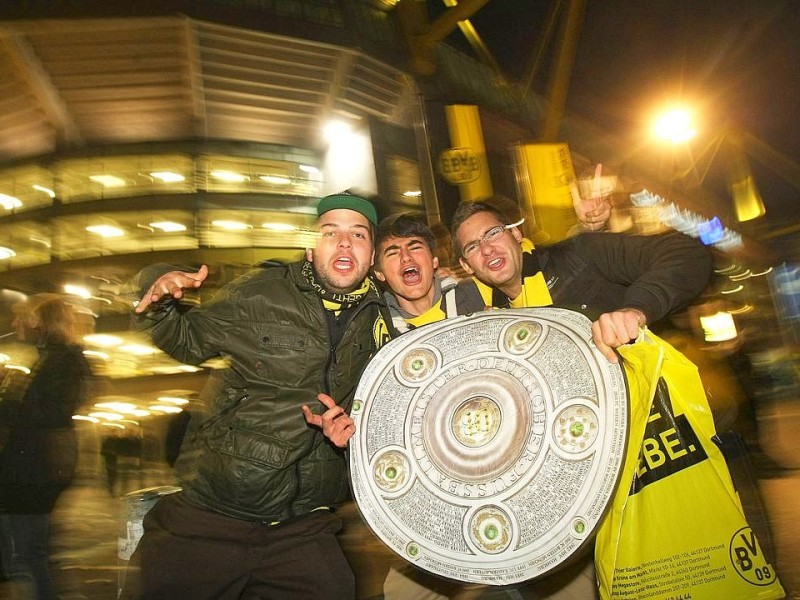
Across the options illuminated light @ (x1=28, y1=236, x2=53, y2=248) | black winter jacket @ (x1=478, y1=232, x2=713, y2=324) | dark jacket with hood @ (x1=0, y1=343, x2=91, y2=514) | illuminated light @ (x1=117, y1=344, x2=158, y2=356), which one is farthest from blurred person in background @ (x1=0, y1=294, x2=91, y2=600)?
illuminated light @ (x1=28, y1=236, x2=53, y2=248)

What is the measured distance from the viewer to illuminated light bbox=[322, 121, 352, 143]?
12609mm

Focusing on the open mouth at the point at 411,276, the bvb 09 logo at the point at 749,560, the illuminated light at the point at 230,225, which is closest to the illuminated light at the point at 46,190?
the illuminated light at the point at 230,225

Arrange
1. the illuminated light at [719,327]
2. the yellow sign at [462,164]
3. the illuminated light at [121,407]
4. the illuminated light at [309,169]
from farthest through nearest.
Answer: the illuminated light at [309,169] < the yellow sign at [462,164] < the illuminated light at [121,407] < the illuminated light at [719,327]

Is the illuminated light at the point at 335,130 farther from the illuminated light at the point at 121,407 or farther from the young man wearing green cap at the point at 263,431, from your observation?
the young man wearing green cap at the point at 263,431

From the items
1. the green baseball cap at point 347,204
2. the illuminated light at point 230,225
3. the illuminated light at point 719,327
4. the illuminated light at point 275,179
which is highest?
the illuminated light at point 275,179

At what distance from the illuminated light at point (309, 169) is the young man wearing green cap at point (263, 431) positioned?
11575 millimetres

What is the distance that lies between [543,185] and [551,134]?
2419 millimetres

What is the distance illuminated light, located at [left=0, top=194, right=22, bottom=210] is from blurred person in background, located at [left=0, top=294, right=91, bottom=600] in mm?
13963

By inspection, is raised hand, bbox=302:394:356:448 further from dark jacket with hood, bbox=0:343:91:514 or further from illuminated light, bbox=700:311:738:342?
illuminated light, bbox=700:311:738:342

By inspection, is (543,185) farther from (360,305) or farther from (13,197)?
(13,197)

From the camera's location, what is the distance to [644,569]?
1.65 meters

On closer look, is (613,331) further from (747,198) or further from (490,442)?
(747,198)

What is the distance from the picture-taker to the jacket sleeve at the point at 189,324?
2.07 meters

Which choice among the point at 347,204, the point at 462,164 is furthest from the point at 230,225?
the point at 347,204
